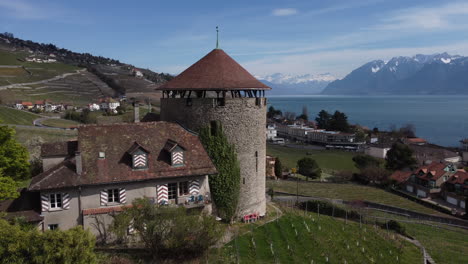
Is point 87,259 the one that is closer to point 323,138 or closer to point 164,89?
point 164,89

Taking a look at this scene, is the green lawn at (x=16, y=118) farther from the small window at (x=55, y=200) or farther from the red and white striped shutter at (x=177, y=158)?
the red and white striped shutter at (x=177, y=158)

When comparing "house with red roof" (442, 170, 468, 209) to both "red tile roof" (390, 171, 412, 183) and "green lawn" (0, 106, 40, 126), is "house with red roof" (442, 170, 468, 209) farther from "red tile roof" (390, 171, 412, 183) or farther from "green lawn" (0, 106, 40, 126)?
"green lawn" (0, 106, 40, 126)

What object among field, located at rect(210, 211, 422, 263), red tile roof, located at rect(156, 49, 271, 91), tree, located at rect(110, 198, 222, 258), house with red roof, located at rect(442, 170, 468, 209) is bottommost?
house with red roof, located at rect(442, 170, 468, 209)

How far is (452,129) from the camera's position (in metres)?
171

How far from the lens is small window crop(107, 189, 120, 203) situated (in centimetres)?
2070

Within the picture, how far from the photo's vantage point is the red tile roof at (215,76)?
24.4 metres

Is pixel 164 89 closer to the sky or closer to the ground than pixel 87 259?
closer to the sky

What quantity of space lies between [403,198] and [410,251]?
105ft

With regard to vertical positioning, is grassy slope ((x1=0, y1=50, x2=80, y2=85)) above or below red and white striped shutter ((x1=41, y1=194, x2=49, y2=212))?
above

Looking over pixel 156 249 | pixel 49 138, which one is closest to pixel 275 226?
pixel 156 249

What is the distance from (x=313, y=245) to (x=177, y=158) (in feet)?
34.0

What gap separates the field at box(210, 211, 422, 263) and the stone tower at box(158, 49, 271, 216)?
2.99 m

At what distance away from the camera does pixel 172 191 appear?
22.0m

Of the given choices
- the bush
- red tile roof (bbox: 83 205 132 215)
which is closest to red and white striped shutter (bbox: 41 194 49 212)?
red tile roof (bbox: 83 205 132 215)
